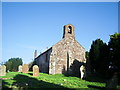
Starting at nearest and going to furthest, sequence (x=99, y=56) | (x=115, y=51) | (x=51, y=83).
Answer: (x=51, y=83)
(x=115, y=51)
(x=99, y=56)

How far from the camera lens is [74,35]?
28.8 metres

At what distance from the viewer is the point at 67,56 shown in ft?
90.5

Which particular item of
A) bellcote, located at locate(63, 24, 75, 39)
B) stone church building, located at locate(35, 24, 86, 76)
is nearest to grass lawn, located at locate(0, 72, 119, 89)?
stone church building, located at locate(35, 24, 86, 76)

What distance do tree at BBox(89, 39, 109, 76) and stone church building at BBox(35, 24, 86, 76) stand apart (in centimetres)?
408

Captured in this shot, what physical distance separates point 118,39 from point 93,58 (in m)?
6.65

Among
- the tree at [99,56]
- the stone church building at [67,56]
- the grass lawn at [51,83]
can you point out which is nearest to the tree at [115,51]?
the tree at [99,56]

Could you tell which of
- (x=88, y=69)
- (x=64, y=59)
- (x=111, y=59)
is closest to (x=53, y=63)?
(x=64, y=59)

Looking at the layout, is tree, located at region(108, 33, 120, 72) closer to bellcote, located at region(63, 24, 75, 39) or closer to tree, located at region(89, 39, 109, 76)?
tree, located at region(89, 39, 109, 76)

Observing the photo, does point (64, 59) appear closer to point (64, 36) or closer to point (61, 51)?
point (61, 51)

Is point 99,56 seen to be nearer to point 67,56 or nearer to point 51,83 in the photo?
point 67,56

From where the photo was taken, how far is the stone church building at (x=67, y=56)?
2656 cm

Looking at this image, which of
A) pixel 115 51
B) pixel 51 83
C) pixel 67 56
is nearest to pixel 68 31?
pixel 67 56

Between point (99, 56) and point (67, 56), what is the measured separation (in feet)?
26.1

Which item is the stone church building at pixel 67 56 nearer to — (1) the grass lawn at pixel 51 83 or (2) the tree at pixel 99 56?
(2) the tree at pixel 99 56
